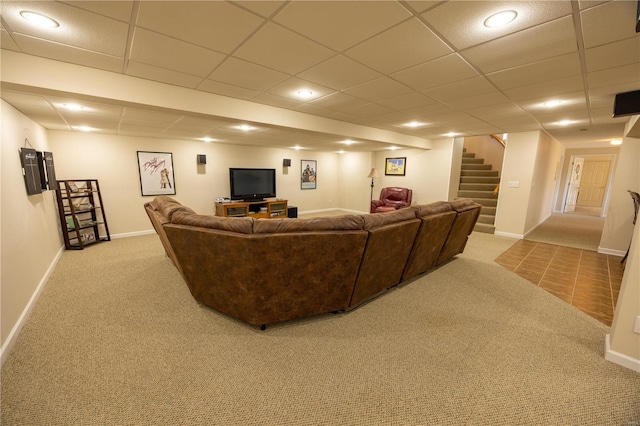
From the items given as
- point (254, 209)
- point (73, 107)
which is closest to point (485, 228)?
point (254, 209)

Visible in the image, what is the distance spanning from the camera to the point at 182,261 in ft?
7.81

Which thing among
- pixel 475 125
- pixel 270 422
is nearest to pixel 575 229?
pixel 475 125

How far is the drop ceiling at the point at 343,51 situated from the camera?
55.7 inches

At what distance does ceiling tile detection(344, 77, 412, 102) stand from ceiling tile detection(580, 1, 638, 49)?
1.31 meters

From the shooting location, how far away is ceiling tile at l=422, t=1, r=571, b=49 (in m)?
1.35

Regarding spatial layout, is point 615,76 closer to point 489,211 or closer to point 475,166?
point 489,211

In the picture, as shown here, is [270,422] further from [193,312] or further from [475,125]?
[475,125]

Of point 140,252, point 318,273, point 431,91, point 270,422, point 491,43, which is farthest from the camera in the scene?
point 140,252

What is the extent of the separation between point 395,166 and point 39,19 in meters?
7.18

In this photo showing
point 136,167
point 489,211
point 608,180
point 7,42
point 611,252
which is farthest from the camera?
point 608,180

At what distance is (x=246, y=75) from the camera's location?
7.71 ft

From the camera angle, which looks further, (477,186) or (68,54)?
(477,186)

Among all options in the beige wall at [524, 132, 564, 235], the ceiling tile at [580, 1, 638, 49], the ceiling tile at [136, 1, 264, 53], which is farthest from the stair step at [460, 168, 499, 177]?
the ceiling tile at [136, 1, 264, 53]

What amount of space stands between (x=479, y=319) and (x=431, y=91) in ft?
7.78
